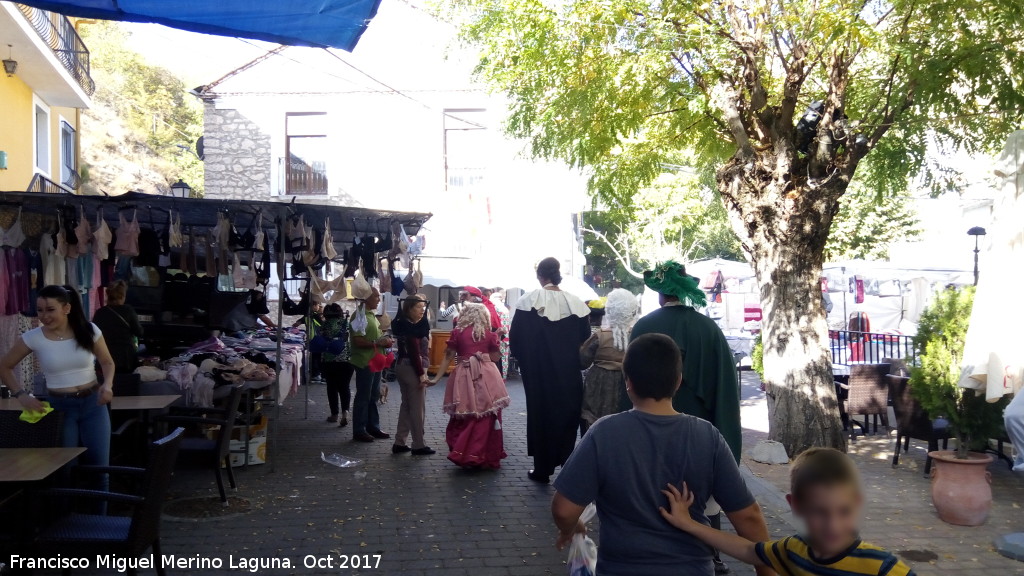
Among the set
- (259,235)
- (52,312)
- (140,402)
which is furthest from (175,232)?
(52,312)

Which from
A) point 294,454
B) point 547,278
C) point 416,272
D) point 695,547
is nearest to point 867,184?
point 547,278

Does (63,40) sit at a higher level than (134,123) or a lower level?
lower

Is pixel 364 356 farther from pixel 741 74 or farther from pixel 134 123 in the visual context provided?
pixel 134 123

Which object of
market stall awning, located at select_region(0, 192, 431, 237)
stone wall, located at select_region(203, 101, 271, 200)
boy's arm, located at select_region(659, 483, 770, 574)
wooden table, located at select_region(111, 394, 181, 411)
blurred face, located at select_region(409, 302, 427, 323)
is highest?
stone wall, located at select_region(203, 101, 271, 200)

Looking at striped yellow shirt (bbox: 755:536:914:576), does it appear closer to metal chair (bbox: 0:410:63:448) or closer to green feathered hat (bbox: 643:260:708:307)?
green feathered hat (bbox: 643:260:708:307)

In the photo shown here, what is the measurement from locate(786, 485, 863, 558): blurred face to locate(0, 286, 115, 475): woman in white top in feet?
15.7

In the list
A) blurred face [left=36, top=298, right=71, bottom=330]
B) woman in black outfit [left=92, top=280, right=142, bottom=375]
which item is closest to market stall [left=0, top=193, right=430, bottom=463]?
woman in black outfit [left=92, top=280, right=142, bottom=375]

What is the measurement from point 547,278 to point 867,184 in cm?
486

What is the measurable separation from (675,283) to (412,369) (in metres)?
4.37

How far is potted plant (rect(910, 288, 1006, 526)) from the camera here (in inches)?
256

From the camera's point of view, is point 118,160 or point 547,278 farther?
point 118,160

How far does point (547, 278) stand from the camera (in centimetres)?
764

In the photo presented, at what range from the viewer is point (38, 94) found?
1462cm

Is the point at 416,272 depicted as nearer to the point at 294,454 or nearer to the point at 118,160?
the point at 294,454
